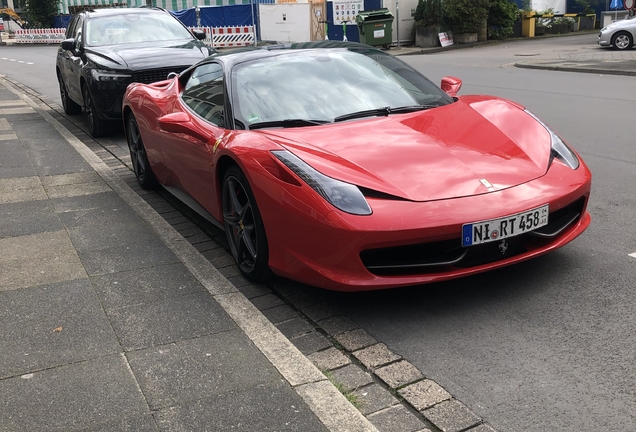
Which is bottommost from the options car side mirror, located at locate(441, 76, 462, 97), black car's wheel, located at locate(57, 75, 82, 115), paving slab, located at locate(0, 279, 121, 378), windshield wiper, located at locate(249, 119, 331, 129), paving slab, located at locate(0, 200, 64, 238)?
paving slab, located at locate(0, 200, 64, 238)

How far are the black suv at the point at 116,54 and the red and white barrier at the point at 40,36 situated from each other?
3833cm

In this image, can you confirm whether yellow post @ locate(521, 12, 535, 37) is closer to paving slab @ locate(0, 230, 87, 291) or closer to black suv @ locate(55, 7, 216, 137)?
black suv @ locate(55, 7, 216, 137)

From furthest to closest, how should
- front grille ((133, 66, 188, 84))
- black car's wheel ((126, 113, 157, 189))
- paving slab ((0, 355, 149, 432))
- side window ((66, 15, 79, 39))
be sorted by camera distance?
1. side window ((66, 15, 79, 39))
2. front grille ((133, 66, 188, 84))
3. black car's wheel ((126, 113, 157, 189))
4. paving slab ((0, 355, 149, 432))

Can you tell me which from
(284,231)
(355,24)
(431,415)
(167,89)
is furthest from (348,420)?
(355,24)

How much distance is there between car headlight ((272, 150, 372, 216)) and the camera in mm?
3773

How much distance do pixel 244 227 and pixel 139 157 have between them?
307 cm

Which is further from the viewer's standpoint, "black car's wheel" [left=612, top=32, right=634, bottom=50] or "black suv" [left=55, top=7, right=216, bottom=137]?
"black car's wheel" [left=612, top=32, right=634, bottom=50]

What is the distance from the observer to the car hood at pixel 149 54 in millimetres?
9953

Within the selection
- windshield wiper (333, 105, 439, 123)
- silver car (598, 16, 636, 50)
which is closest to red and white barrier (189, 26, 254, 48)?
silver car (598, 16, 636, 50)

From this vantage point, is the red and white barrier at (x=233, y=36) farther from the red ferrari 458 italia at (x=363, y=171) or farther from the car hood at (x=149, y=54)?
the red ferrari 458 italia at (x=363, y=171)

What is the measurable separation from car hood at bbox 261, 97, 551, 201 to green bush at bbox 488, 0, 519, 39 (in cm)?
2597

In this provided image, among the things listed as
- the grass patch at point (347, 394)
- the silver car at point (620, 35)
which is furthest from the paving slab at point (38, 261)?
the silver car at point (620, 35)

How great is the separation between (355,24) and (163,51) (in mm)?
20195

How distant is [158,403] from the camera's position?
3.21 meters
